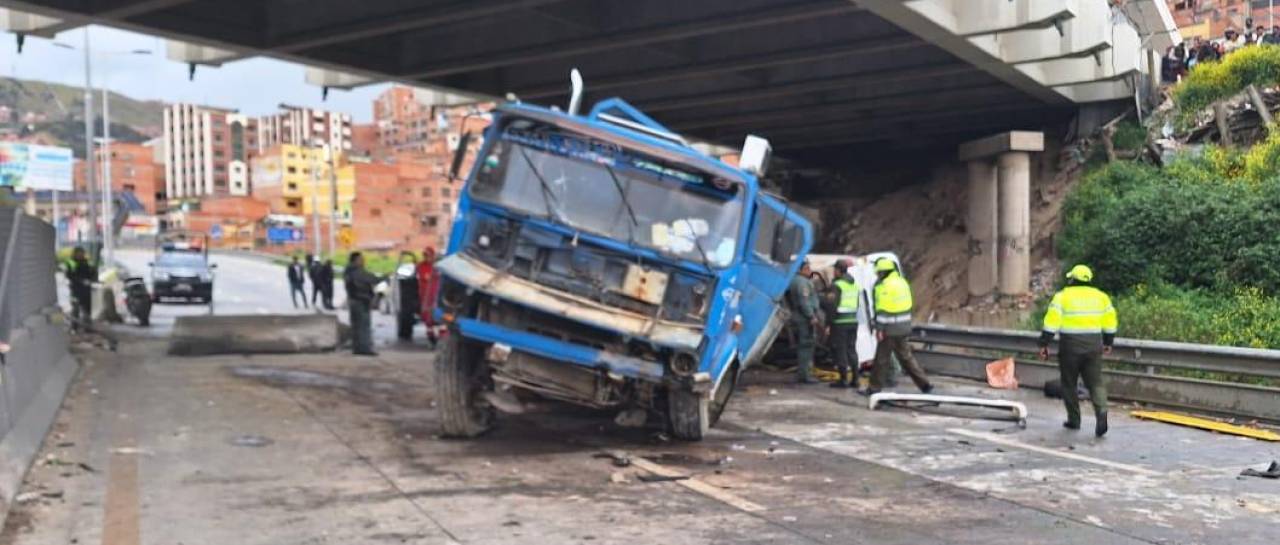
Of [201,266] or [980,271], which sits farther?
[201,266]

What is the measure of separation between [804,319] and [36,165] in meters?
44.9

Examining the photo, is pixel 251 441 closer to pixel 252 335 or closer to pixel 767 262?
pixel 767 262

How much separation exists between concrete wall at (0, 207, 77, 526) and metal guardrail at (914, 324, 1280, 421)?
1045 cm

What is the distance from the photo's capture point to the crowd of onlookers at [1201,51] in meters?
Answer: 22.7

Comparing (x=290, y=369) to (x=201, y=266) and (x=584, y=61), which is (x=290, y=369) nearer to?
(x=584, y=61)

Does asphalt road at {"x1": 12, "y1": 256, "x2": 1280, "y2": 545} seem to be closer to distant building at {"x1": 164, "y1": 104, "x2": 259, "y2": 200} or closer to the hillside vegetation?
the hillside vegetation

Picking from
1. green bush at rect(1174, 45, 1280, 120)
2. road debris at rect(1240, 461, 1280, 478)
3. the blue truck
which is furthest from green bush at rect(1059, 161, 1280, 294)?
the blue truck

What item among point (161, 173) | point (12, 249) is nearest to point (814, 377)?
point (12, 249)

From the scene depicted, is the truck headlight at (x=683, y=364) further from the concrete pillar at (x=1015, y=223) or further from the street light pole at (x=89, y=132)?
the street light pole at (x=89, y=132)

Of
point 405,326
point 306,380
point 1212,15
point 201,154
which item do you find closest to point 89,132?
point 405,326

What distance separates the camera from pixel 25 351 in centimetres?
927

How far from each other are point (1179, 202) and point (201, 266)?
85.0 ft

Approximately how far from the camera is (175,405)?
10531 millimetres

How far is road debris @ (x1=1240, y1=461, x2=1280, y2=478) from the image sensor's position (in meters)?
7.15
